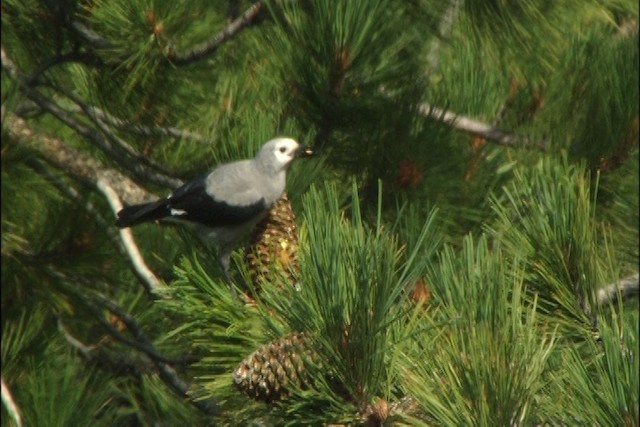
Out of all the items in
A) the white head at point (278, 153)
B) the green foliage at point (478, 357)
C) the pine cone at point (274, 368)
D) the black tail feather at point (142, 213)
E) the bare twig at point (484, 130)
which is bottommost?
the bare twig at point (484, 130)

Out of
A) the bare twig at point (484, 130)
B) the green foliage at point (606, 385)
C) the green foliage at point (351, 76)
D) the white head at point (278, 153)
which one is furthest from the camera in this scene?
the bare twig at point (484, 130)

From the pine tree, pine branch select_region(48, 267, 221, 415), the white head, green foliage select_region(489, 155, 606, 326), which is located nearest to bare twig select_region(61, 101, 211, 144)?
the pine tree

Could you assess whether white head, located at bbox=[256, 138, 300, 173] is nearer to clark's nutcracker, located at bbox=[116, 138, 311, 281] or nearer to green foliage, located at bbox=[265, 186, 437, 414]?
clark's nutcracker, located at bbox=[116, 138, 311, 281]

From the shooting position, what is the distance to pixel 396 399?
1.08 metres

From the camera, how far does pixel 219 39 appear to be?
179cm

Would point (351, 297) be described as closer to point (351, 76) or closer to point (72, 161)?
point (351, 76)

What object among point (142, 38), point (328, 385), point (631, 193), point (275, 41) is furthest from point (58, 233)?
point (328, 385)

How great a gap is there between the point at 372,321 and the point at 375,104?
2.59 feet

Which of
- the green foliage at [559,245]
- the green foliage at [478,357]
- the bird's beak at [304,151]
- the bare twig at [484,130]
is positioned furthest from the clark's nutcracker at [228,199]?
the green foliage at [478,357]

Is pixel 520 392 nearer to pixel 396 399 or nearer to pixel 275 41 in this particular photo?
pixel 396 399

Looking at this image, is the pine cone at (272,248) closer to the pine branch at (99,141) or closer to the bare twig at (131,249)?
the bare twig at (131,249)

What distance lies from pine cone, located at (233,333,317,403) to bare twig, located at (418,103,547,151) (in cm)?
93

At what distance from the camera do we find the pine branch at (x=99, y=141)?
1955mm

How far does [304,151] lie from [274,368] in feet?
2.45
